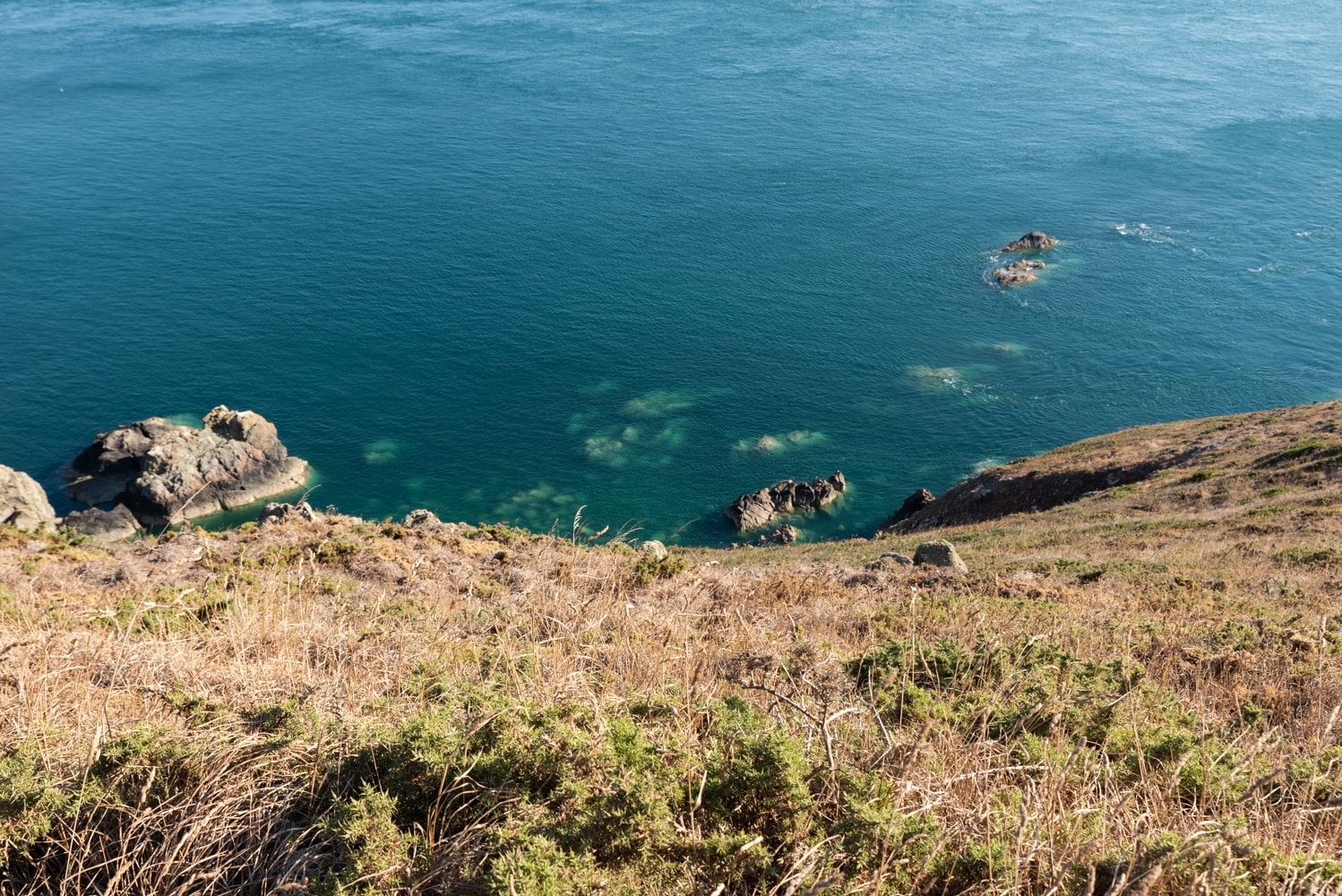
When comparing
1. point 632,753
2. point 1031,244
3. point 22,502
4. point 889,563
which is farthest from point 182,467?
point 1031,244

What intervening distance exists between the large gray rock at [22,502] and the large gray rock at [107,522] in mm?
1277

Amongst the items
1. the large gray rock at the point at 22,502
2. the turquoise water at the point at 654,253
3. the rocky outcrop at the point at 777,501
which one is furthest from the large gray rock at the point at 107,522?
the rocky outcrop at the point at 777,501

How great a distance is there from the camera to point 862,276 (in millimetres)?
80438

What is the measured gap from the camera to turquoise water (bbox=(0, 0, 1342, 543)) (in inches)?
2459

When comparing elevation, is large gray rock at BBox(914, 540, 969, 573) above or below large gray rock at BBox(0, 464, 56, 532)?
above

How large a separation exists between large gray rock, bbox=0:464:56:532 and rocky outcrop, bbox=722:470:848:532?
3625cm

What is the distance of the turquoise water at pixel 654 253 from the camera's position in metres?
62.5

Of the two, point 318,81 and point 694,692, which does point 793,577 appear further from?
point 318,81

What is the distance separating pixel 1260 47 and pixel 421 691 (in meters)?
161

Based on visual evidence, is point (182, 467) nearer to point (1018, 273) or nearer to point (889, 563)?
point (889, 563)

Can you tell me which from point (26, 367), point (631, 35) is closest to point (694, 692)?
point (26, 367)

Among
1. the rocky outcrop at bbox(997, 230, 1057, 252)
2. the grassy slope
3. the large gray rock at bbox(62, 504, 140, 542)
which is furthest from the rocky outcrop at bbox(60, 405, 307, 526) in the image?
the rocky outcrop at bbox(997, 230, 1057, 252)

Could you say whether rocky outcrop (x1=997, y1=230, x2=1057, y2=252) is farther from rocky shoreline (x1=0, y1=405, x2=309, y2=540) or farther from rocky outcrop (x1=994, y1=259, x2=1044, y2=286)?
rocky shoreline (x1=0, y1=405, x2=309, y2=540)

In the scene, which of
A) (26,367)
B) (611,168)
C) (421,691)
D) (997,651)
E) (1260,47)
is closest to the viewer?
(421,691)
